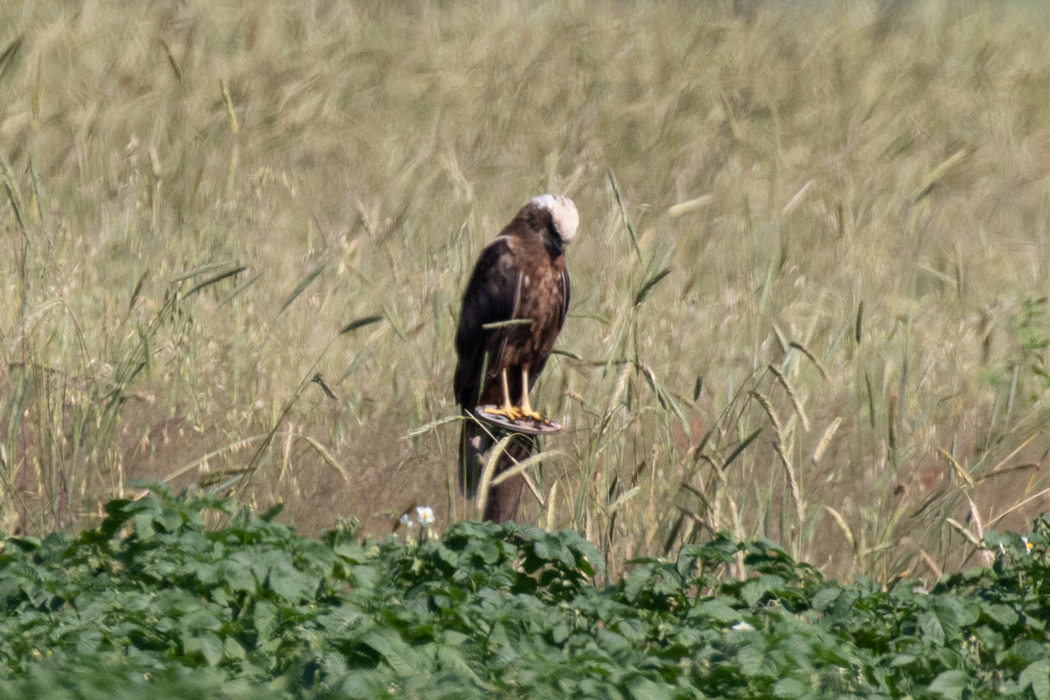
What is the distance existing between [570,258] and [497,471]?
7.26ft

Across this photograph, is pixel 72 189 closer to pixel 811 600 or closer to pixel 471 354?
pixel 471 354

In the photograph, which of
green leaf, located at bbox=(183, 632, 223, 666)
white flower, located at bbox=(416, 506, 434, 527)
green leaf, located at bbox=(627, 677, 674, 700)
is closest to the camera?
green leaf, located at bbox=(627, 677, 674, 700)

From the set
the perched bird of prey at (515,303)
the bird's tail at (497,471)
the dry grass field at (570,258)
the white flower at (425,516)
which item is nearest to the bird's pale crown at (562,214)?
the perched bird of prey at (515,303)

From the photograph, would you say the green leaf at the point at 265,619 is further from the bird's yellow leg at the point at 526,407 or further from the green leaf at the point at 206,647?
the bird's yellow leg at the point at 526,407

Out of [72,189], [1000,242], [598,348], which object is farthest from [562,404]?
[1000,242]

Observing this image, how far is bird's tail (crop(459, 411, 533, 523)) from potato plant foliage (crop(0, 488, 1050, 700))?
2.15ft

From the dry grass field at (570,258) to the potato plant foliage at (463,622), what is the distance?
0.47m

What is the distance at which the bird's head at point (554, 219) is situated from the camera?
14.3 feet

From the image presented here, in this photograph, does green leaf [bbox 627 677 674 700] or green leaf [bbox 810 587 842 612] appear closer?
green leaf [bbox 627 677 674 700]

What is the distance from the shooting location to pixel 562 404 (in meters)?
4.77

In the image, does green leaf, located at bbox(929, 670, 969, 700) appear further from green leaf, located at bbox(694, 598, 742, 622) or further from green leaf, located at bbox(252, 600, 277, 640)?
green leaf, located at bbox(252, 600, 277, 640)

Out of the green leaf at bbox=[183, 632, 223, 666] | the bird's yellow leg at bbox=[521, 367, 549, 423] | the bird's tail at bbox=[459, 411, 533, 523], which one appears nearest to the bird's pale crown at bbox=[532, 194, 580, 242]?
the bird's yellow leg at bbox=[521, 367, 549, 423]

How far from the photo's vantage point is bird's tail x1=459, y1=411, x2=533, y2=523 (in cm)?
414

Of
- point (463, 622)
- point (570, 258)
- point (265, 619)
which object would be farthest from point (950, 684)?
point (570, 258)
